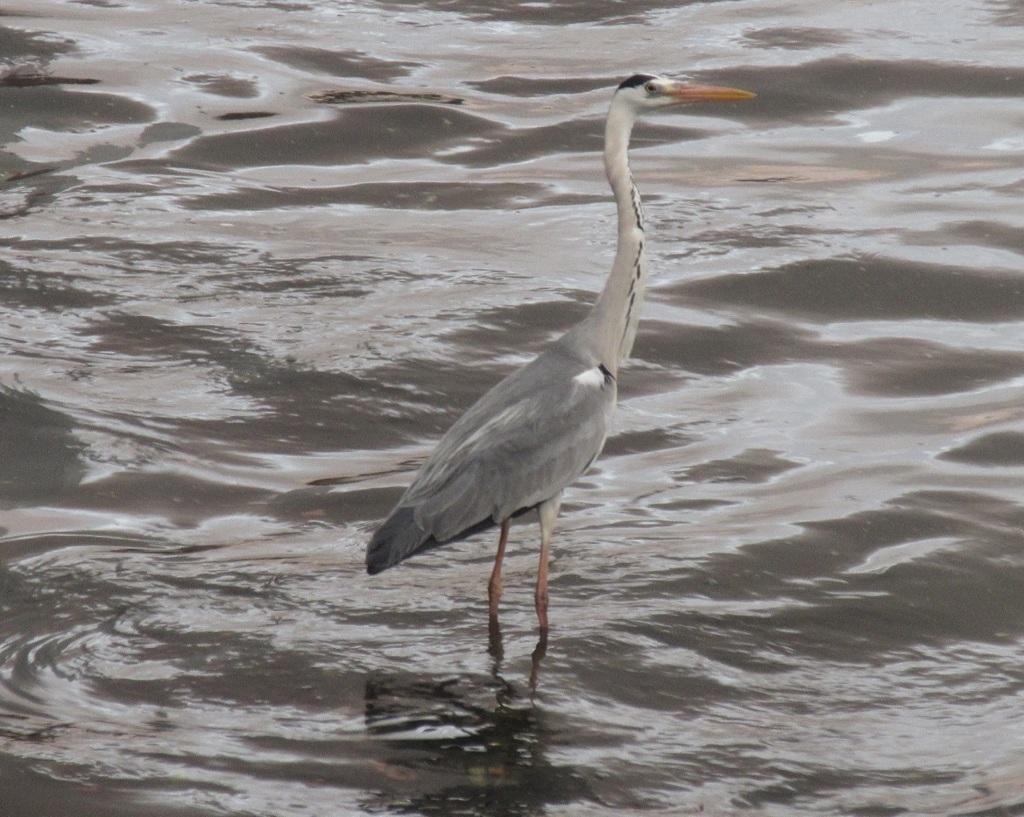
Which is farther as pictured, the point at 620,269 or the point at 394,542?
the point at 620,269

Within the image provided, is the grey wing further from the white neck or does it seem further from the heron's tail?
the white neck

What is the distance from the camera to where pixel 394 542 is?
726 centimetres

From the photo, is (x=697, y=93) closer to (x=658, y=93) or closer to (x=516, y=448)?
(x=658, y=93)

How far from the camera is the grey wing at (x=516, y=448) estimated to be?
7527 mm

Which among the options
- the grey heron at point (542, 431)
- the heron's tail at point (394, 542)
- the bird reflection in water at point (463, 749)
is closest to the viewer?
the bird reflection in water at point (463, 749)

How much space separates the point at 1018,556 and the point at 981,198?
698 cm

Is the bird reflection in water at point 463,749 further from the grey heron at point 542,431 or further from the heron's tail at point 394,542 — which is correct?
the grey heron at point 542,431

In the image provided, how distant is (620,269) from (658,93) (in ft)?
3.24

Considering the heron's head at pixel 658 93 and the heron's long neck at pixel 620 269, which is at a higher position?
the heron's head at pixel 658 93

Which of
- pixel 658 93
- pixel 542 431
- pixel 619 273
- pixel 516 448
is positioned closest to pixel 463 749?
pixel 516 448

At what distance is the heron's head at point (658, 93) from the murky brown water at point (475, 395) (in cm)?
224

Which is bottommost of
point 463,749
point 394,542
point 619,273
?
point 463,749

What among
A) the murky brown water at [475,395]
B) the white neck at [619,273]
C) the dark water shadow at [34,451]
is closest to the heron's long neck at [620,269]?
the white neck at [619,273]

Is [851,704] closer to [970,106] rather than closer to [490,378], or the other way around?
[490,378]
